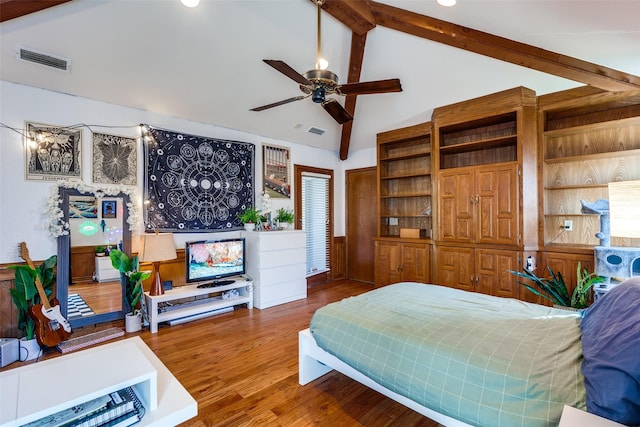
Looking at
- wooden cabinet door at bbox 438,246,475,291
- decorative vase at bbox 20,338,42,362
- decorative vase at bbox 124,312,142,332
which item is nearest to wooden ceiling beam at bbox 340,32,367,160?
wooden cabinet door at bbox 438,246,475,291

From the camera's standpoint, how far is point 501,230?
138 inches

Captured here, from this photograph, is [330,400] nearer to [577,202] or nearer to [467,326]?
[467,326]

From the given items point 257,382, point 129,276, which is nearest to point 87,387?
point 257,382

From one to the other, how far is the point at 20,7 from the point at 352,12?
103 inches

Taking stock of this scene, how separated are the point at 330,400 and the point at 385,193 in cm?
356

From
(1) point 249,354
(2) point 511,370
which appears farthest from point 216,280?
(2) point 511,370

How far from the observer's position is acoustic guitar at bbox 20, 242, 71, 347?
270cm

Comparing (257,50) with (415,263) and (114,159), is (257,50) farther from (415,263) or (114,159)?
(415,263)

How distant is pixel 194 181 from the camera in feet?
12.7

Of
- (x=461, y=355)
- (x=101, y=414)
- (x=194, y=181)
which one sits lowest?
(x=101, y=414)

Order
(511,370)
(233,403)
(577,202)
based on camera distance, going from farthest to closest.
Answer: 1. (577,202)
2. (233,403)
3. (511,370)

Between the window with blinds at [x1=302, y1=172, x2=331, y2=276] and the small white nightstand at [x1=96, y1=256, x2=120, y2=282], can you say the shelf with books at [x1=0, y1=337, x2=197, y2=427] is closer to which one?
the small white nightstand at [x1=96, y1=256, x2=120, y2=282]

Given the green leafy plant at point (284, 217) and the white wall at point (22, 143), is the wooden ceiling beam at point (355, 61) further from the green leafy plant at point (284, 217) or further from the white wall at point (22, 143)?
the white wall at point (22, 143)

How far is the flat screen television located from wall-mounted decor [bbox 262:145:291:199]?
1046mm
